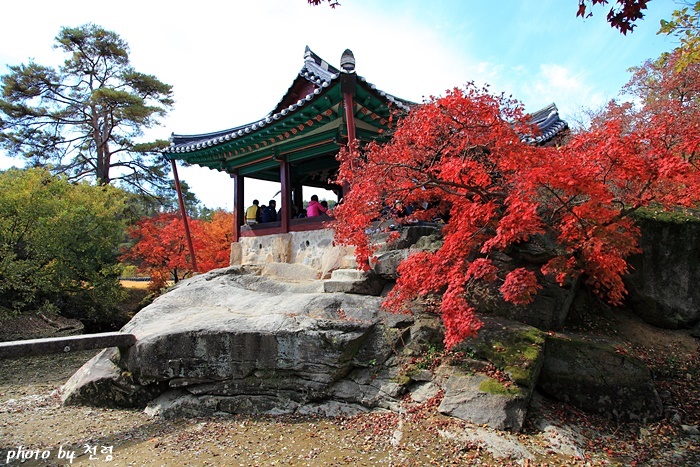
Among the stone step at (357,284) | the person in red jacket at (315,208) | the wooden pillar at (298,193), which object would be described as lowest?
the stone step at (357,284)

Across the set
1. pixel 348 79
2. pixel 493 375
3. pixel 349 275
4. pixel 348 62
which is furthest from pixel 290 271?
pixel 493 375

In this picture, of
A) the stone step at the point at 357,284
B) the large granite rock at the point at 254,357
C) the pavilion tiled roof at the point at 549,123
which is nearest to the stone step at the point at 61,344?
the large granite rock at the point at 254,357

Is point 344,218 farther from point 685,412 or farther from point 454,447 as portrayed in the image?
point 685,412

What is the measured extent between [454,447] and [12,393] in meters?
8.76

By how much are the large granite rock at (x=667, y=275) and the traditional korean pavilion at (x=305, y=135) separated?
10.0ft

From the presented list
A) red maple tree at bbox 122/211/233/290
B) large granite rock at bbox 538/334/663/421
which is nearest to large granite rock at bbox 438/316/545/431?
large granite rock at bbox 538/334/663/421

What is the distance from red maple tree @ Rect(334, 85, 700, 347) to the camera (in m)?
4.93

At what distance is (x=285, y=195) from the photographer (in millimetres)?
10250

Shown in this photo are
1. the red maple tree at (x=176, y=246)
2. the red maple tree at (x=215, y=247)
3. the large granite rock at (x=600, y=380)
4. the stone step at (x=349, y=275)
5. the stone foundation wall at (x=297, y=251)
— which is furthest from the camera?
the red maple tree at (x=176, y=246)

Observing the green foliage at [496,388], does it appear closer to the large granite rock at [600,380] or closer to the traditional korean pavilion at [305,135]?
the large granite rock at [600,380]

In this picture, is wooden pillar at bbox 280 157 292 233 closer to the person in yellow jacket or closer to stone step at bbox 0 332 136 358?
the person in yellow jacket

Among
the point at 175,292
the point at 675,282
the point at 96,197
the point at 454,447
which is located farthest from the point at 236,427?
the point at 96,197

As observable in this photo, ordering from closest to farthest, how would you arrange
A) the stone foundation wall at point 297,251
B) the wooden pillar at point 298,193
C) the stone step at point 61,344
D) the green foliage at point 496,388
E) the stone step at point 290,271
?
the green foliage at point 496,388
the stone step at point 61,344
the stone foundation wall at point 297,251
the stone step at point 290,271
the wooden pillar at point 298,193

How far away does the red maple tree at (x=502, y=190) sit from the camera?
16.2 feet
